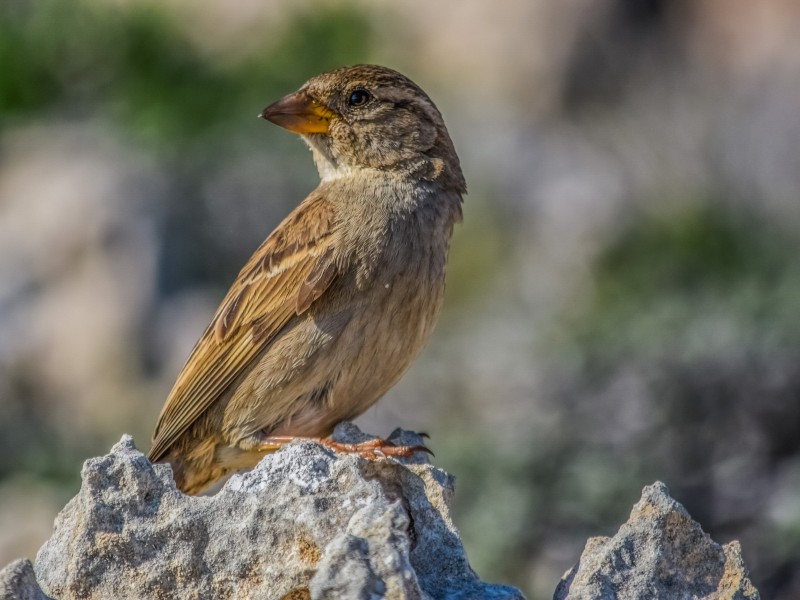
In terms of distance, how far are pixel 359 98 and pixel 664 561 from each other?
298 centimetres

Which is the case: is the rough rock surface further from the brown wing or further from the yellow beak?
the yellow beak

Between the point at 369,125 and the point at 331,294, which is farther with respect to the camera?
the point at 369,125

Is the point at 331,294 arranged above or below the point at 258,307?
below

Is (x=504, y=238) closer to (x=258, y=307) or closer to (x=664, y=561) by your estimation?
(x=258, y=307)

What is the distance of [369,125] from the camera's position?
642cm

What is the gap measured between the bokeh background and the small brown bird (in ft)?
7.90

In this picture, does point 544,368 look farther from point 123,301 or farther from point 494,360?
point 123,301

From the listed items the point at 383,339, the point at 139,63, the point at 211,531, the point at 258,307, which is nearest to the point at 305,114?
the point at 258,307

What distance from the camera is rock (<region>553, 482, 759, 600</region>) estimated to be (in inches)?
162

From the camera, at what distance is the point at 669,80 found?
14172mm

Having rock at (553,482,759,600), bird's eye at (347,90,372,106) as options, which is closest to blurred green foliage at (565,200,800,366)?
bird's eye at (347,90,372,106)

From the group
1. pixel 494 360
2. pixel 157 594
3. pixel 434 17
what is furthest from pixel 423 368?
pixel 157 594

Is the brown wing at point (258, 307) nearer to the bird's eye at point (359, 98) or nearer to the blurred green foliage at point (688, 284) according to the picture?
the bird's eye at point (359, 98)

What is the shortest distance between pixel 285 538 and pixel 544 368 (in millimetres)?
5977
